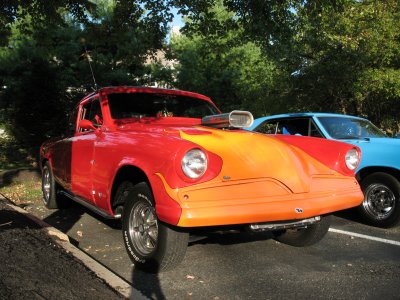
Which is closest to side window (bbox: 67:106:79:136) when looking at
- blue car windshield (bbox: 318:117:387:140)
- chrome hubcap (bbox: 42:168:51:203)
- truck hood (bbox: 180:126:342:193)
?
chrome hubcap (bbox: 42:168:51:203)

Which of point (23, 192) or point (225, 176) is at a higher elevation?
point (225, 176)

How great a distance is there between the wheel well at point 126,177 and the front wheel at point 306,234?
181 cm

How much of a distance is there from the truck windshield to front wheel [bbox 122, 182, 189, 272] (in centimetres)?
147

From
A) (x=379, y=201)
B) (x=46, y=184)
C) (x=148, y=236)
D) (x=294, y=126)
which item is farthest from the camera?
(x=46, y=184)

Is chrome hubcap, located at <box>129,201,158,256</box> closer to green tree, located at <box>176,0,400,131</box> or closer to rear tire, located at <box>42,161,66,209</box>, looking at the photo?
rear tire, located at <box>42,161,66,209</box>

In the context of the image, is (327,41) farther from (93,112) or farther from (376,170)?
(93,112)

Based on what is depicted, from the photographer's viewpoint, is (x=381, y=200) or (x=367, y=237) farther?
(x=381, y=200)

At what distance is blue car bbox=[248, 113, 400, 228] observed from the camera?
18.4 feet

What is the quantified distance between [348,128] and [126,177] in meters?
3.82

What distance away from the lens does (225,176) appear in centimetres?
343

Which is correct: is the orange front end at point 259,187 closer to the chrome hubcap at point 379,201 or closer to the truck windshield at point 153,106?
the truck windshield at point 153,106

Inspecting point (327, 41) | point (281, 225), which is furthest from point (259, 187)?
point (327, 41)

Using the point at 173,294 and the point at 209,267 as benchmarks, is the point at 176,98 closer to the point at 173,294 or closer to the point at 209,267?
the point at 209,267

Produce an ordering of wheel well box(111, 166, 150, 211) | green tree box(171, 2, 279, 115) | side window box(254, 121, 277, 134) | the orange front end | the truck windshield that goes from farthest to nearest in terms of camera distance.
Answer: green tree box(171, 2, 279, 115), side window box(254, 121, 277, 134), the truck windshield, wheel well box(111, 166, 150, 211), the orange front end
